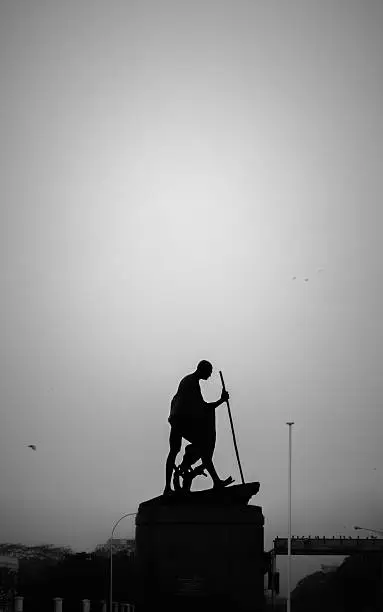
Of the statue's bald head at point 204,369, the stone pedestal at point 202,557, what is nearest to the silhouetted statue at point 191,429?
the statue's bald head at point 204,369

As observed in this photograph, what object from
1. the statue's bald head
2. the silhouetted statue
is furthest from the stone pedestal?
the statue's bald head

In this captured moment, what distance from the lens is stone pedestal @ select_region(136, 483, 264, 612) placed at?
66.2ft

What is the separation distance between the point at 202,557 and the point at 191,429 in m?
3.20

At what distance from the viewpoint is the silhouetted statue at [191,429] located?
73.3 ft

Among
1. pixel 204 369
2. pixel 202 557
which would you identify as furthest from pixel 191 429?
pixel 202 557

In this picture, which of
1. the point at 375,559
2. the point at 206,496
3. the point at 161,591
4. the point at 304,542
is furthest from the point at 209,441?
the point at 375,559

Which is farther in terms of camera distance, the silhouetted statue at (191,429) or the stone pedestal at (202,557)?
the silhouetted statue at (191,429)

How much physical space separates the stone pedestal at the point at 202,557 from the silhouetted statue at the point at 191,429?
4.31 ft

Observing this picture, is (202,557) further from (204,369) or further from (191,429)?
(204,369)

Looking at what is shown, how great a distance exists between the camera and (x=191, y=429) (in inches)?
882

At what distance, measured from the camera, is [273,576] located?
24750 millimetres

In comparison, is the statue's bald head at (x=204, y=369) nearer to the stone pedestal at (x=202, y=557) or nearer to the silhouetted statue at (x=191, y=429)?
the silhouetted statue at (x=191, y=429)

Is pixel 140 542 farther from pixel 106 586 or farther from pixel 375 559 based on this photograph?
pixel 375 559

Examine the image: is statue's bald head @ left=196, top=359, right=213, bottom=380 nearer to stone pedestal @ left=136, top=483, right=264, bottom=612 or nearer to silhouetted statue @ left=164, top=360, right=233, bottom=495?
silhouetted statue @ left=164, top=360, right=233, bottom=495
